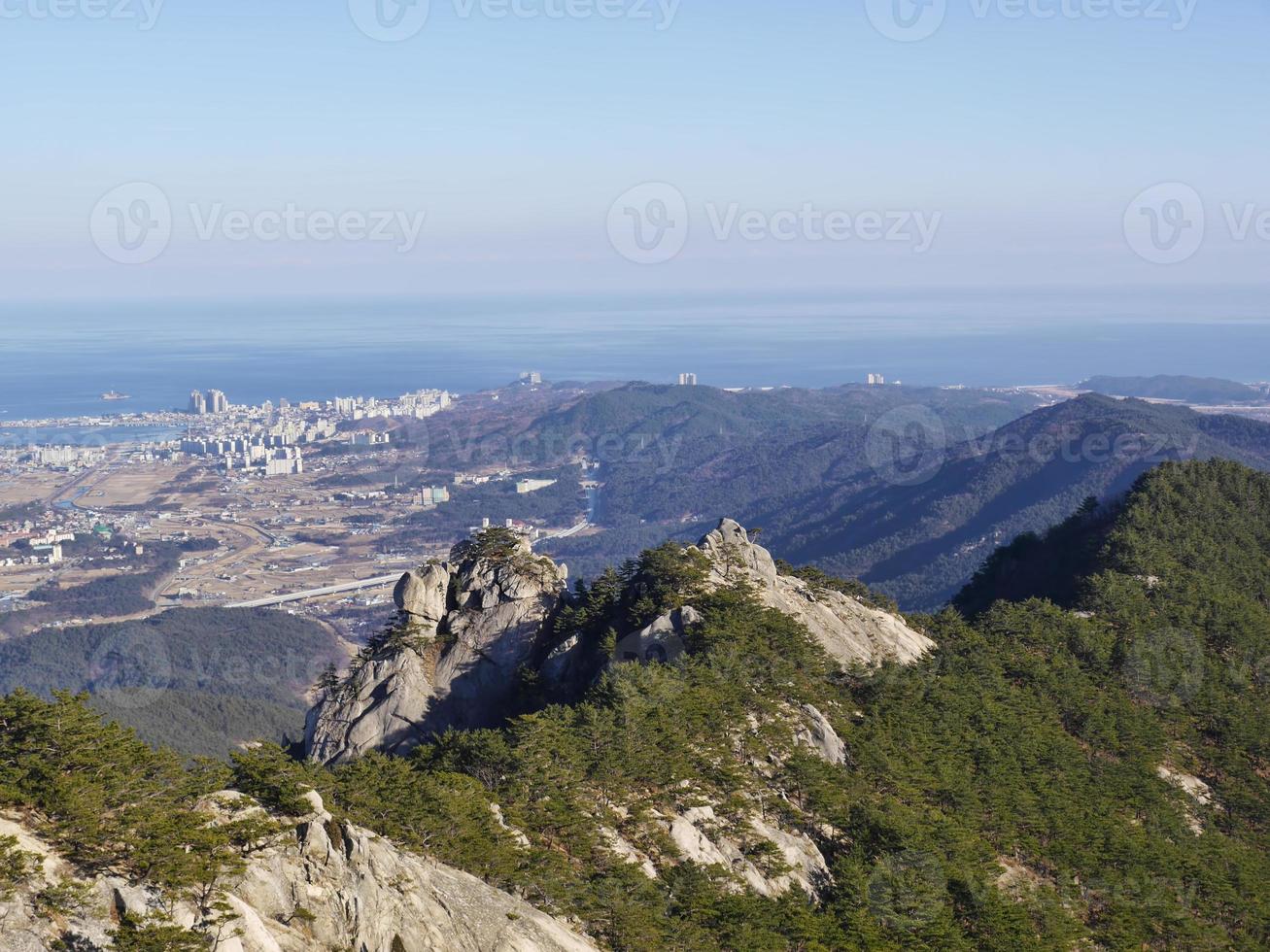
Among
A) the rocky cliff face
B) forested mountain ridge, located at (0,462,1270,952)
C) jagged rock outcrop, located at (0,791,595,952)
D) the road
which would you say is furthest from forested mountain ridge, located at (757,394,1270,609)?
jagged rock outcrop, located at (0,791,595,952)

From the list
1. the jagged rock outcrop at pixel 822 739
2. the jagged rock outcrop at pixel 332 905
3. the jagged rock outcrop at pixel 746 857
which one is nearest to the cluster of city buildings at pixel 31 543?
the jagged rock outcrop at pixel 822 739

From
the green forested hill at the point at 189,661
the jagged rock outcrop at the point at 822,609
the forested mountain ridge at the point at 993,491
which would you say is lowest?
the green forested hill at the point at 189,661

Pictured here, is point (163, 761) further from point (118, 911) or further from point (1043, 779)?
point (1043, 779)

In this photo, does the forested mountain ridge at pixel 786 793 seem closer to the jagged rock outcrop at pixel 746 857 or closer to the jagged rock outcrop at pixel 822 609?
the jagged rock outcrop at pixel 746 857

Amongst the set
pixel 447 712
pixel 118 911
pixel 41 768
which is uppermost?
pixel 41 768

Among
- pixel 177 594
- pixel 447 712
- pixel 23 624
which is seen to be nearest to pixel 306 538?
pixel 177 594
